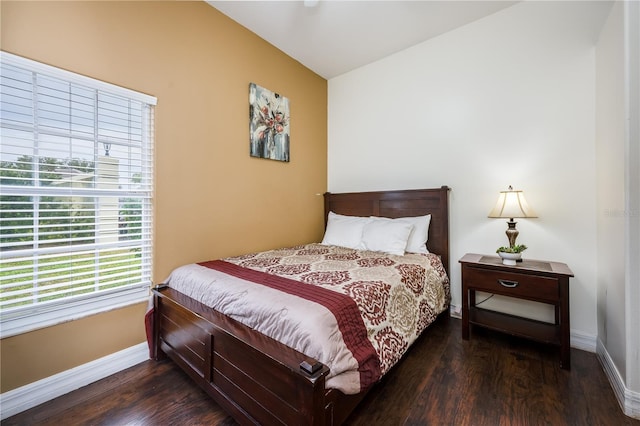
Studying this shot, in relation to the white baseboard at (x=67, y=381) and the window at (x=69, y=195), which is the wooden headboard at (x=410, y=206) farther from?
the white baseboard at (x=67, y=381)

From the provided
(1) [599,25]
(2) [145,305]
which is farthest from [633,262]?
(2) [145,305]

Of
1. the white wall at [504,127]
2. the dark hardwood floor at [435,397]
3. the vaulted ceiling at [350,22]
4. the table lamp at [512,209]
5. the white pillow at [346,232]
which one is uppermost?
the vaulted ceiling at [350,22]

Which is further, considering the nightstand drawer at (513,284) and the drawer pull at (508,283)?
the drawer pull at (508,283)

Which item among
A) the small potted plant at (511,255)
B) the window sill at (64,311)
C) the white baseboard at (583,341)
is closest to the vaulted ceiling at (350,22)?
the small potted plant at (511,255)

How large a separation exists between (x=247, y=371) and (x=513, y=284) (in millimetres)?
1950

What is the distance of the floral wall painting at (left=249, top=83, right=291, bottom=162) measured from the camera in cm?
270

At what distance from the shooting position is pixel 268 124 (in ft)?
9.34

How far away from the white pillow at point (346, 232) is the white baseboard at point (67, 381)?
190 cm

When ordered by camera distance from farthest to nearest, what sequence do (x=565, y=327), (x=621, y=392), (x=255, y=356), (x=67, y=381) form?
(x=565, y=327), (x=67, y=381), (x=621, y=392), (x=255, y=356)

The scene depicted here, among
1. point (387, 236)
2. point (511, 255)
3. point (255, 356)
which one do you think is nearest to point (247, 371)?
point (255, 356)

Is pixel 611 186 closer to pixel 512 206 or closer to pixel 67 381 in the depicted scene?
pixel 512 206

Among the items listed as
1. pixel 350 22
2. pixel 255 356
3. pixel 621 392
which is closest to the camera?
pixel 255 356

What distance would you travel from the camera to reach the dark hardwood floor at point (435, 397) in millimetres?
1384

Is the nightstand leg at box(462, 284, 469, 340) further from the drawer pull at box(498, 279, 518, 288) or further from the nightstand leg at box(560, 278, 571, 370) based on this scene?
the nightstand leg at box(560, 278, 571, 370)
